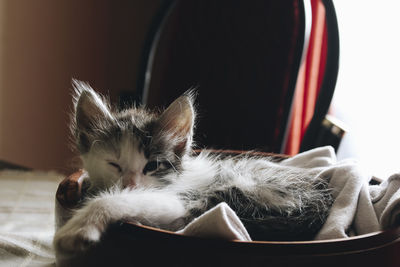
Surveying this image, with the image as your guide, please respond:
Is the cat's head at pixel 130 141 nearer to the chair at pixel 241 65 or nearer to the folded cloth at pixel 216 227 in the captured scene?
the folded cloth at pixel 216 227

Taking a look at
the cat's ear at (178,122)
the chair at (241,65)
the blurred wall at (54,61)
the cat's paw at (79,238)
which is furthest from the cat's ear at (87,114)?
the blurred wall at (54,61)

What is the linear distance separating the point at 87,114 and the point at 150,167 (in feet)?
0.52

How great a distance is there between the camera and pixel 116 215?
52 centimetres

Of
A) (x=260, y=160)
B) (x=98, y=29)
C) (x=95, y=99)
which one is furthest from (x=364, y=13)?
(x=98, y=29)

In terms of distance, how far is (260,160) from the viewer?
85 centimetres

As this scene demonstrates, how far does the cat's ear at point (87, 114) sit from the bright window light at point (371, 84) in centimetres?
56

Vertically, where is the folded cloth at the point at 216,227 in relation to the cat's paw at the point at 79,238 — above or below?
above

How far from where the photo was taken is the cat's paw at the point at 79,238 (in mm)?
482

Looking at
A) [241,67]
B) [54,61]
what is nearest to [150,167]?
[241,67]

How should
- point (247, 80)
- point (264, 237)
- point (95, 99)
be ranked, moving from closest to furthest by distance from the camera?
1. point (264, 237)
2. point (95, 99)
3. point (247, 80)

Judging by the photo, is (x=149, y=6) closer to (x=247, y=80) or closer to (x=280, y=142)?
(x=247, y=80)

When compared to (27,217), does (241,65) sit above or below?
above

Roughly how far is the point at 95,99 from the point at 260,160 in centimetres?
36

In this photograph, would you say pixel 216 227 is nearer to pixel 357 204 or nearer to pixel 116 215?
pixel 116 215
